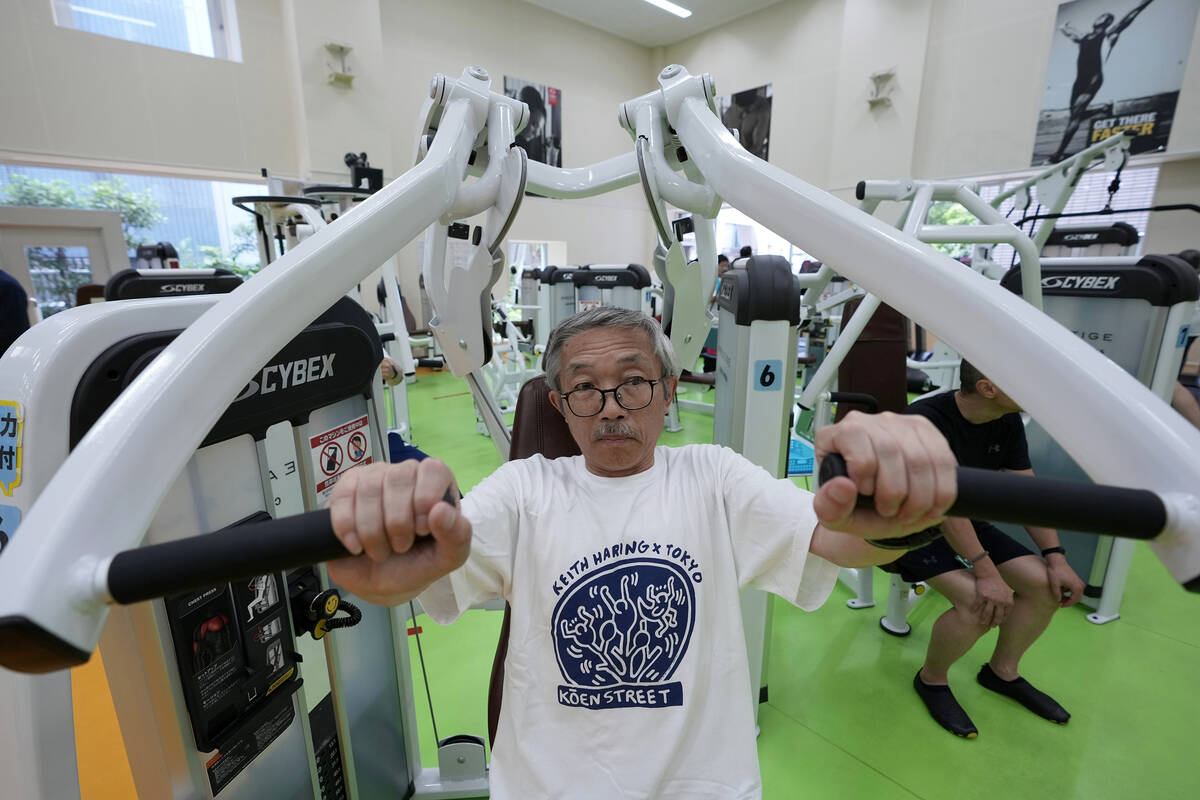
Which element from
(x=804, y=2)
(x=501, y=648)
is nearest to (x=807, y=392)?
(x=501, y=648)

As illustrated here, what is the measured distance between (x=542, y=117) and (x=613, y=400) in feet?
33.1

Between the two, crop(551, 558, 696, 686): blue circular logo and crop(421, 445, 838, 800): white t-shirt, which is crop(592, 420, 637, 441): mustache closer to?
crop(421, 445, 838, 800): white t-shirt

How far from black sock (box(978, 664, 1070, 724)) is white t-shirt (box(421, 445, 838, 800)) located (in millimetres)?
1539

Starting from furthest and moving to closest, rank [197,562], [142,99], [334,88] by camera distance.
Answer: [334,88] < [142,99] < [197,562]

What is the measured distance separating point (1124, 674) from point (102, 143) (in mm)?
9572

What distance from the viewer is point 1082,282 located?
2320 mm

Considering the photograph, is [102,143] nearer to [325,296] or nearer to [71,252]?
[71,252]

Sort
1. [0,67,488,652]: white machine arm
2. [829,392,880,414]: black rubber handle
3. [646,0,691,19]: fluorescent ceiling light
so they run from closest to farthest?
[0,67,488,652]: white machine arm → [829,392,880,414]: black rubber handle → [646,0,691,19]: fluorescent ceiling light

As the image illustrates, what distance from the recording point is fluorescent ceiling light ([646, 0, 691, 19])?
9.24m

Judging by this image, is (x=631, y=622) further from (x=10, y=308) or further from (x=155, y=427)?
(x=10, y=308)

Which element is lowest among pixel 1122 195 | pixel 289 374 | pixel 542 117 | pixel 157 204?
pixel 289 374

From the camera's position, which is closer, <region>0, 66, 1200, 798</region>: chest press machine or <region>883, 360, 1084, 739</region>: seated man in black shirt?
<region>0, 66, 1200, 798</region>: chest press machine

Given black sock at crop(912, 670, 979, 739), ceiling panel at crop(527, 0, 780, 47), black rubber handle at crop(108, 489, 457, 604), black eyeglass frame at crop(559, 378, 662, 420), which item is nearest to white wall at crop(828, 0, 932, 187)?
ceiling panel at crop(527, 0, 780, 47)

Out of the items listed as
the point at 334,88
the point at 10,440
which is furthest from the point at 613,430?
the point at 334,88
